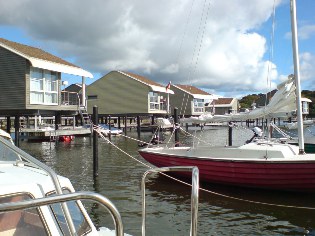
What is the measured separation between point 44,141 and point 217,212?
3003cm

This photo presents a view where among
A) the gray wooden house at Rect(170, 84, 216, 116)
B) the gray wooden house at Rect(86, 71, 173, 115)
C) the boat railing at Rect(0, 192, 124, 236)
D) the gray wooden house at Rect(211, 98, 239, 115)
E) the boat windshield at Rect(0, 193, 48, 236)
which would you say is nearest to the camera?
the boat railing at Rect(0, 192, 124, 236)

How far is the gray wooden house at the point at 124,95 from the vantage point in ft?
162

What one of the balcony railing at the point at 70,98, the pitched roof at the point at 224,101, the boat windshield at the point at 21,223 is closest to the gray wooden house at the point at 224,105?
the pitched roof at the point at 224,101

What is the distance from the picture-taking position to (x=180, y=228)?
31.4 feet

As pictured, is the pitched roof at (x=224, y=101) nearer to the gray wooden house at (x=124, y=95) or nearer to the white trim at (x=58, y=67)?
the gray wooden house at (x=124, y=95)

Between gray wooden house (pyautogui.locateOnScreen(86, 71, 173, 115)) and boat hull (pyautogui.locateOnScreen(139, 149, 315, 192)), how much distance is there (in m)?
35.7

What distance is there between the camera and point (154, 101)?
51312 millimetres

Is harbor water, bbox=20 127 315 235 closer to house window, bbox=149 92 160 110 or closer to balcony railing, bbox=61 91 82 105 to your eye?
balcony railing, bbox=61 91 82 105

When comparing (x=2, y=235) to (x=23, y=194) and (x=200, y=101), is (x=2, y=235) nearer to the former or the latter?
(x=23, y=194)

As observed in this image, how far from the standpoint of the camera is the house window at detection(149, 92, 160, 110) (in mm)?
50219

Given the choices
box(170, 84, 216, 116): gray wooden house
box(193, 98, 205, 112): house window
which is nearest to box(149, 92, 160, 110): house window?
box(170, 84, 216, 116): gray wooden house

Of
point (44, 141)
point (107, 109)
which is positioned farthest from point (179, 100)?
point (44, 141)

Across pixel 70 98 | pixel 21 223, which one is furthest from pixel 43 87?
pixel 21 223

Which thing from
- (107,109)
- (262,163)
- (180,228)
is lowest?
(180,228)
